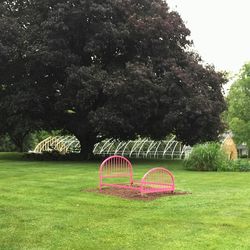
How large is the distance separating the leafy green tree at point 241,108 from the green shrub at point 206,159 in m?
21.9

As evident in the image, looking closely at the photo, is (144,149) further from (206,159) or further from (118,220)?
(118,220)

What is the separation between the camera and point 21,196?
39.3 ft

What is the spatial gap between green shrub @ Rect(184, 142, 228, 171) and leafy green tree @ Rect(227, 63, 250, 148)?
71.7 feet

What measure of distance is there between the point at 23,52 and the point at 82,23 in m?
3.93

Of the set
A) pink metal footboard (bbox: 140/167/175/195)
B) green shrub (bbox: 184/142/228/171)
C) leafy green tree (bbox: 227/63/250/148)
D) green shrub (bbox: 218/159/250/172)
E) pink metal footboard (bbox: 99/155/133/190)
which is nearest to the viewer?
pink metal footboard (bbox: 140/167/175/195)

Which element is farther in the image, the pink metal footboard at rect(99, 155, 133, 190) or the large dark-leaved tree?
the large dark-leaved tree

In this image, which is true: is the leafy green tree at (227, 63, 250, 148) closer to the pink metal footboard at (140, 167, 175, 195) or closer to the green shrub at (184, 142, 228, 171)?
the green shrub at (184, 142, 228, 171)

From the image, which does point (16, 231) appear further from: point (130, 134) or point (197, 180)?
point (130, 134)

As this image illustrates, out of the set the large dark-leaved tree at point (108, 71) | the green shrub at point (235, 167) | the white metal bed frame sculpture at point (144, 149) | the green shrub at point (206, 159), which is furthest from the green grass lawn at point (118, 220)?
the white metal bed frame sculpture at point (144, 149)

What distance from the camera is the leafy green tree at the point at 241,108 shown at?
4434 cm

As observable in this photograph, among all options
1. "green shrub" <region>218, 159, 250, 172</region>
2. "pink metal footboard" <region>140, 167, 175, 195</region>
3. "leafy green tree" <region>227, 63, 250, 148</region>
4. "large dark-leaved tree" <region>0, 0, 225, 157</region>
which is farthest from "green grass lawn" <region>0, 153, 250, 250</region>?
"leafy green tree" <region>227, 63, 250, 148</region>

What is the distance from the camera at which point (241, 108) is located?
45094 millimetres

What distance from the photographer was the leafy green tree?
4434cm

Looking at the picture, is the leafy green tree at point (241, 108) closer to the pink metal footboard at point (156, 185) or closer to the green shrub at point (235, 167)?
the green shrub at point (235, 167)
